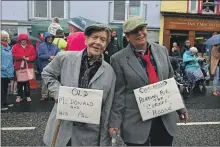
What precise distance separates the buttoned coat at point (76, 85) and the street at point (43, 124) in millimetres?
2149

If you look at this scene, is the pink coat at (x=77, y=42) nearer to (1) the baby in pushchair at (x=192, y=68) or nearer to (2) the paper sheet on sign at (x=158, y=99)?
(2) the paper sheet on sign at (x=158, y=99)

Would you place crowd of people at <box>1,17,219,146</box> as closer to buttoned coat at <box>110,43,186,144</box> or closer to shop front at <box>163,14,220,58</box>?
buttoned coat at <box>110,43,186,144</box>

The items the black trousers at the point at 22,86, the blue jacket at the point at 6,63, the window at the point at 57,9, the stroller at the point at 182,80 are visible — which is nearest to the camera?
the blue jacket at the point at 6,63

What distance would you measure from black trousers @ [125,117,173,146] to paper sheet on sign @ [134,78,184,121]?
13 centimetres

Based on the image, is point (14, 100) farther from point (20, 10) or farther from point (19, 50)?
point (20, 10)

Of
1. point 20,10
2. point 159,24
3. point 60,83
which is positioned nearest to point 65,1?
point 20,10

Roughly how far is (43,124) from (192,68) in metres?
5.34

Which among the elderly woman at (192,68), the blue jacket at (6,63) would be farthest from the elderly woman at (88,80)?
the elderly woman at (192,68)

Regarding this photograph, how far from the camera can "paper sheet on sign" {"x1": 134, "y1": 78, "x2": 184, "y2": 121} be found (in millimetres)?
2572

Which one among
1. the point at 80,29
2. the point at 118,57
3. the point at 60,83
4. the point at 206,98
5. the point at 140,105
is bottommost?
the point at 206,98

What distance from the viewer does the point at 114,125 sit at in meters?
2.54

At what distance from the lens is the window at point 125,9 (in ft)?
60.7

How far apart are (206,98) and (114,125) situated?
6.42 m

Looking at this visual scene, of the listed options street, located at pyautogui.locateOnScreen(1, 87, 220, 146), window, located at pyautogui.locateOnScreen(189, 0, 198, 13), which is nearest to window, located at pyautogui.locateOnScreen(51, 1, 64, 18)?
window, located at pyautogui.locateOnScreen(189, 0, 198, 13)
